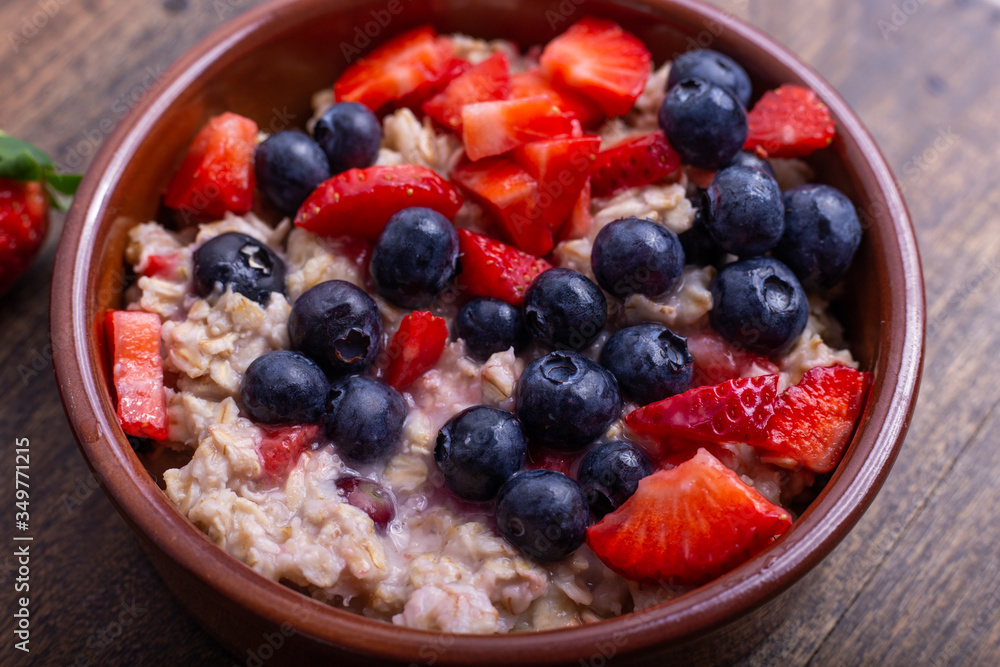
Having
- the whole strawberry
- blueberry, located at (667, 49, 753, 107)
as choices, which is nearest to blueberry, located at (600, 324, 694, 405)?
blueberry, located at (667, 49, 753, 107)

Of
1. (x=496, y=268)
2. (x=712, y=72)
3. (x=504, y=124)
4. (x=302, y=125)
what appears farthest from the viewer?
(x=302, y=125)

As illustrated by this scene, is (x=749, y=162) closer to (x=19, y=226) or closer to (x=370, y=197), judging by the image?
(x=370, y=197)

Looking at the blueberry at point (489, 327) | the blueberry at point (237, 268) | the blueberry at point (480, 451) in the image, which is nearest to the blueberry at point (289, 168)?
the blueberry at point (237, 268)

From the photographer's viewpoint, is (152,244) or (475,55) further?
(475,55)

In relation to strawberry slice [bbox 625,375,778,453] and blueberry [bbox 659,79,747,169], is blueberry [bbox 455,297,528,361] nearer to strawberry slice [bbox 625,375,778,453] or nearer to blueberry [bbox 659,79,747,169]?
strawberry slice [bbox 625,375,778,453]

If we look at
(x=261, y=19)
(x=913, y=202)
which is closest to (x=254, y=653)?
(x=261, y=19)

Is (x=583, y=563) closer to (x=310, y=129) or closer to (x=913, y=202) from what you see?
(x=310, y=129)

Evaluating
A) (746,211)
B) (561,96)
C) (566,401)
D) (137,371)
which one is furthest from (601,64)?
(137,371)
